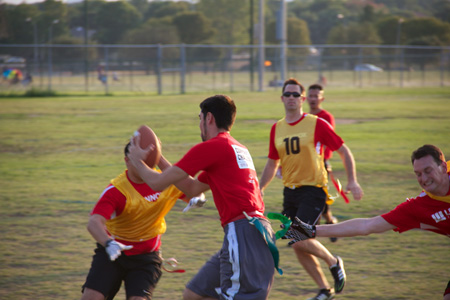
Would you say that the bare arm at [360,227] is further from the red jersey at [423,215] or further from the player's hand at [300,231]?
the player's hand at [300,231]

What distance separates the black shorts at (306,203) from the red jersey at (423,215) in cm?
186

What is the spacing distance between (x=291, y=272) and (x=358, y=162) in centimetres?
814

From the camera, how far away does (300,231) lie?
4.47 meters

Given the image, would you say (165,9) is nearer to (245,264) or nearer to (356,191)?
(356,191)

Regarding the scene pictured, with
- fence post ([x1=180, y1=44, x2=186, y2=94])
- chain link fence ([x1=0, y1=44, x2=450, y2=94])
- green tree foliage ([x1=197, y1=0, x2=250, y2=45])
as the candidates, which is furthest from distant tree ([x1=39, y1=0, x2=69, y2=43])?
fence post ([x1=180, y1=44, x2=186, y2=94])

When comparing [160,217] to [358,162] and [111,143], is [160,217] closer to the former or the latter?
[358,162]

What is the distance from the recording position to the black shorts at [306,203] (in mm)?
6547

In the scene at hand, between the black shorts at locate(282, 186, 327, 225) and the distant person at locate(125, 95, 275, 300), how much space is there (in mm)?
2165

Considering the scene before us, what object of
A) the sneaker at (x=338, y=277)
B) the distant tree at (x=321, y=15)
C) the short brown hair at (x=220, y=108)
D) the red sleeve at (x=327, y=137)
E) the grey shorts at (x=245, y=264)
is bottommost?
the sneaker at (x=338, y=277)

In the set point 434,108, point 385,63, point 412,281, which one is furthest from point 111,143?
point 385,63

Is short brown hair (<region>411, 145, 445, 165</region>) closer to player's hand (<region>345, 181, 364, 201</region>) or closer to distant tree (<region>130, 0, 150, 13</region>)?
player's hand (<region>345, 181, 364, 201</region>)

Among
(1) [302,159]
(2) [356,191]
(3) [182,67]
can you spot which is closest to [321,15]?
(3) [182,67]

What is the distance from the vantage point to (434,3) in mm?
177500

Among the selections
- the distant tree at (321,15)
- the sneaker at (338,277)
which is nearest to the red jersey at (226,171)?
the sneaker at (338,277)
